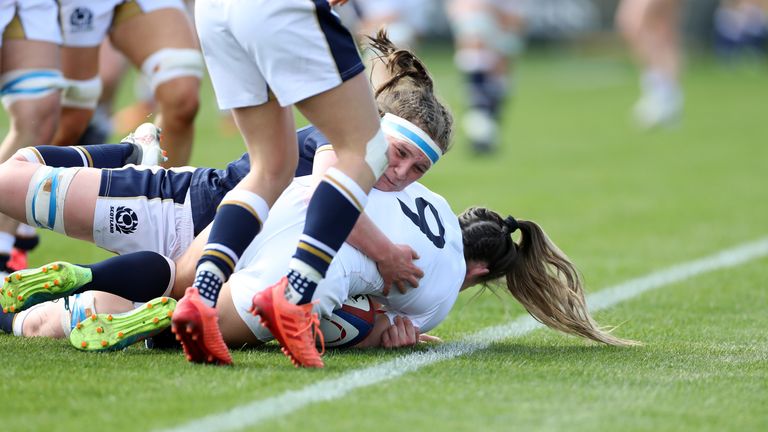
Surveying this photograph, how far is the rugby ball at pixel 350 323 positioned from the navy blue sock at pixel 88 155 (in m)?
1.09

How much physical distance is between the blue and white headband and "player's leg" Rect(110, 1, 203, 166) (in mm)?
1882

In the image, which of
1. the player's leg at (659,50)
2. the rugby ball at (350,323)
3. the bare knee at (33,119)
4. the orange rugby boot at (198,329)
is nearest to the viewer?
the orange rugby boot at (198,329)

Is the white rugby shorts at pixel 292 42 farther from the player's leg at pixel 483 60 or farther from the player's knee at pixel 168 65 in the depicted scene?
the player's leg at pixel 483 60

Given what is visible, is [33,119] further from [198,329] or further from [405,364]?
[405,364]

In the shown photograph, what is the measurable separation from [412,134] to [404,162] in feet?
0.31

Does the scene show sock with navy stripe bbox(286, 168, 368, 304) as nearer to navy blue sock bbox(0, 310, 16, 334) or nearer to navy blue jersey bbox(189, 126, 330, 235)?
navy blue jersey bbox(189, 126, 330, 235)

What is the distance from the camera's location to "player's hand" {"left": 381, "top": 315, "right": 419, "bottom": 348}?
13.4 feet

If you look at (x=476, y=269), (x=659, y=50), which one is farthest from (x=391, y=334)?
(x=659, y=50)

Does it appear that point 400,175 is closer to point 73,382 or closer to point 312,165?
point 312,165

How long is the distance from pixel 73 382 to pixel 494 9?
8575 mm

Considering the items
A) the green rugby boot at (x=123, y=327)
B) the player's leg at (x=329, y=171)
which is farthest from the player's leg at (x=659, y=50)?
the green rugby boot at (x=123, y=327)

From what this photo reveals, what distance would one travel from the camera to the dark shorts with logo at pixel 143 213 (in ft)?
13.5

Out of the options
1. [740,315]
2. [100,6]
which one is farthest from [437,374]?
[100,6]

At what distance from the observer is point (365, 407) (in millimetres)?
3133
